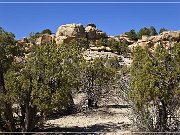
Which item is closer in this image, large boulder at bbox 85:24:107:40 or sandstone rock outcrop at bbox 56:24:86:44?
sandstone rock outcrop at bbox 56:24:86:44

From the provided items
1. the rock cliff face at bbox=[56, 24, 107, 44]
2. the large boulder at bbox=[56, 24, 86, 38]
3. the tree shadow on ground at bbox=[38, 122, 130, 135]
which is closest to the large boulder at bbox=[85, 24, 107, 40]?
the rock cliff face at bbox=[56, 24, 107, 44]

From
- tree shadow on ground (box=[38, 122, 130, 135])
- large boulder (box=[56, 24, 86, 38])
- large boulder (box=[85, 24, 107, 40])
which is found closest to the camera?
tree shadow on ground (box=[38, 122, 130, 135])

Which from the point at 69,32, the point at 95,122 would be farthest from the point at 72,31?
the point at 95,122

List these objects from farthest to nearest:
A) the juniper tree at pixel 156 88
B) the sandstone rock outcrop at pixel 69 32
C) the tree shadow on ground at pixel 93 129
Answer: the sandstone rock outcrop at pixel 69 32 → the tree shadow on ground at pixel 93 129 → the juniper tree at pixel 156 88

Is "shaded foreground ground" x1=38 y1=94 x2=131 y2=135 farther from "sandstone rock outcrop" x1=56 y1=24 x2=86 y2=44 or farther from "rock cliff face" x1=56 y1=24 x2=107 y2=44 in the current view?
"sandstone rock outcrop" x1=56 y1=24 x2=86 y2=44

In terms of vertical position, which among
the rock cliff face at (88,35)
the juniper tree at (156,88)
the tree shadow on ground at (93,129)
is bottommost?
the tree shadow on ground at (93,129)

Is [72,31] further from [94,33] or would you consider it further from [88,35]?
[94,33]

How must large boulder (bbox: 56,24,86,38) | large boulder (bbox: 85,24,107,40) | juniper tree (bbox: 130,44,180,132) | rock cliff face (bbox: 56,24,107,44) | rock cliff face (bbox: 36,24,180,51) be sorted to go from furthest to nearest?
large boulder (bbox: 85,24,107,40) < large boulder (bbox: 56,24,86,38) < rock cliff face (bbox: 56,24,107,44) < rock cliff face (bbox: 36,24,180,51) < juniper tree (bbox: 130,44,180,132)

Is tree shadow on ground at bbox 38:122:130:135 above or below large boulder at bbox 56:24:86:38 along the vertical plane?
below

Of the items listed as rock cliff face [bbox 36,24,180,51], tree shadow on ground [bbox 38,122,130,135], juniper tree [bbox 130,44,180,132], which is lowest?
tree shadow on ground [bbox 38,122,130,135]

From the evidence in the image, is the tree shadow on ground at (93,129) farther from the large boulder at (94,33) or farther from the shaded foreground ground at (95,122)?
the large boulder at (94,33)

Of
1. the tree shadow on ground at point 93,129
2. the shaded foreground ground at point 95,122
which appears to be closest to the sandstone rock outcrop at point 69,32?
the shaded foreground ground at point 95,122

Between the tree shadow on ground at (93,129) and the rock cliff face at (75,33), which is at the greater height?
the rock cliff face at (75,33)

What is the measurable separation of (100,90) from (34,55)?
7.77m
